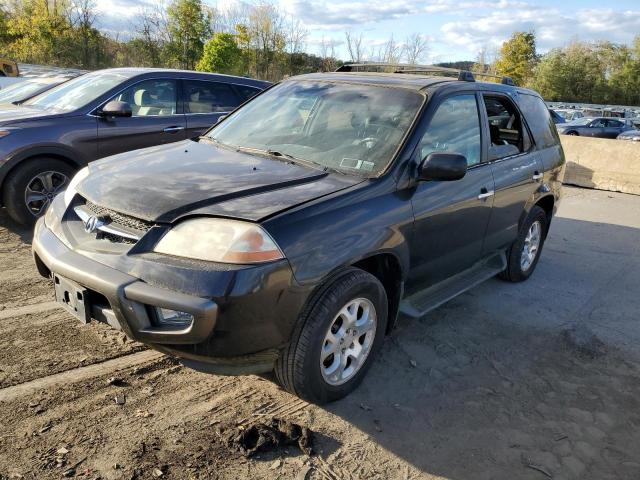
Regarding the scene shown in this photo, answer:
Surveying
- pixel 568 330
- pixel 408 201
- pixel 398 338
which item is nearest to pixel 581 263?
pixel 568 330

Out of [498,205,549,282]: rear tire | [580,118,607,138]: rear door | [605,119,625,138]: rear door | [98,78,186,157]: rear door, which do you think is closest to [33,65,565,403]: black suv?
[498,205,549,282]: rear tire

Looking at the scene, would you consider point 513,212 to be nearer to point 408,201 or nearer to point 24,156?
point 408,201

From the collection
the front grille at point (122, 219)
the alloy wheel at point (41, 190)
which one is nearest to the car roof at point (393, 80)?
the front grille at point (122, 219)

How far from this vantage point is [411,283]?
352cm

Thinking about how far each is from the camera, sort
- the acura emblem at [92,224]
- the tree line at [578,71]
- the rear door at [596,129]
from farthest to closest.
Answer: the tree line at [578,71]
the rear door at [596,129]
the acura emblem at [92,224]

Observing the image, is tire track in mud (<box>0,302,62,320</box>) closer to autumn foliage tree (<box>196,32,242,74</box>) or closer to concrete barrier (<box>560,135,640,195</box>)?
concrete barrier (<box>560,135,640,195</box>)

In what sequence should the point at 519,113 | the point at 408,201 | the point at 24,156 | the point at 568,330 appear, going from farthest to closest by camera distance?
the point at 24,156, the point at 519,113, the point at 568,330, the point at 408,201

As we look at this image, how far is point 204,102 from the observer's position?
6.68m

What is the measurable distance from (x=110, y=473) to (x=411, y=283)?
2060mm

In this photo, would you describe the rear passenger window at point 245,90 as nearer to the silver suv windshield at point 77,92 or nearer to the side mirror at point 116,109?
the silver suv windshield at point 77,92

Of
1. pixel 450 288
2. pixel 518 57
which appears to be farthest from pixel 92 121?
pixel 518 57

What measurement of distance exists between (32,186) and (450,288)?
4.26m

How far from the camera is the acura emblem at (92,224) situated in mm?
2816

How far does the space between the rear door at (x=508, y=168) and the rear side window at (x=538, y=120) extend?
0.51ft
